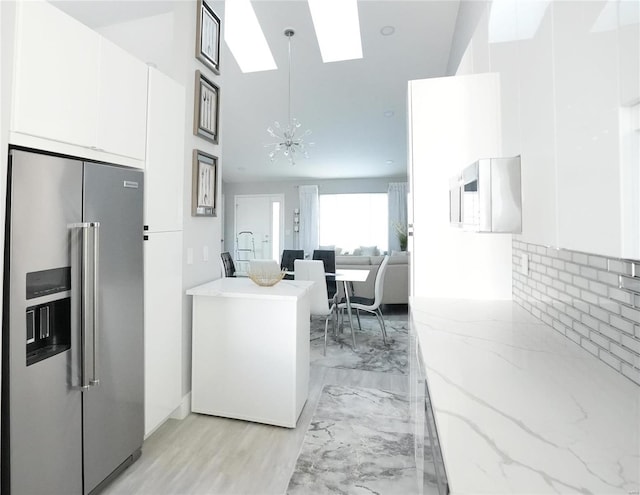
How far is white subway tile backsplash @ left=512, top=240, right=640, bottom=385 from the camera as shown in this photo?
0.84m

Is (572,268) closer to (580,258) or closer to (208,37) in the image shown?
(580,258)

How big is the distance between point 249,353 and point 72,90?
1.65 metres

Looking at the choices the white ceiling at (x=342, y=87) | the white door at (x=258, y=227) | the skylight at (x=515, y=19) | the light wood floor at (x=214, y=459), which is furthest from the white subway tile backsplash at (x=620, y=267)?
the white door at (x=258, y=227)

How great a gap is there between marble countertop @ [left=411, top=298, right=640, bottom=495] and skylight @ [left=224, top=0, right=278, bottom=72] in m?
3.95

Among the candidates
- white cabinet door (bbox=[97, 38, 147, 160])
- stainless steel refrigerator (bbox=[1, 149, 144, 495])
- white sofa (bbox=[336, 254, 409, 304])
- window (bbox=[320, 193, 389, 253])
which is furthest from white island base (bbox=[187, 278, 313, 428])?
window (bbox=[320, 193, 389, 253])

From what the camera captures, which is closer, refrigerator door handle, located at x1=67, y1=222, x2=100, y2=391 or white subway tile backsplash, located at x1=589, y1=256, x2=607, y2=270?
white subway tile backsplash, located at x1=589, y1=256, x2=607, y2=270

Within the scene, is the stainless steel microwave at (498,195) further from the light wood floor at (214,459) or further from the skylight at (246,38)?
the skylight at (246,38)

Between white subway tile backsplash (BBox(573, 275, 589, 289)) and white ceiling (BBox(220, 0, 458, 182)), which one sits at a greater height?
white ceiling (BBox(220, 0, 458, 182))

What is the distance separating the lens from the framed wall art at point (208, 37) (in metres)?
2.34

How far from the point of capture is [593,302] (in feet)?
3.31

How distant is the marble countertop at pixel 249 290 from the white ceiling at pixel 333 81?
3.90 feet

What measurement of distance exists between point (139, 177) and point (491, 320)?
183 cm

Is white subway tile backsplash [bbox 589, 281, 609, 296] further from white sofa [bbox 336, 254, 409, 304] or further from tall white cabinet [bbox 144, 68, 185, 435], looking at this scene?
white sofa [bbox 336, 254, 409, 304]

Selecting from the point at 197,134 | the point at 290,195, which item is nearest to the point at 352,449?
the point at 197,134
